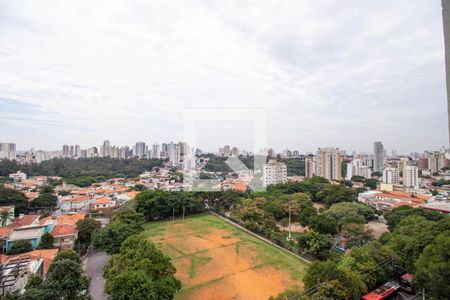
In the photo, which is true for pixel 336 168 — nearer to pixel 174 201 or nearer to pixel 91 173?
pixel 174 201

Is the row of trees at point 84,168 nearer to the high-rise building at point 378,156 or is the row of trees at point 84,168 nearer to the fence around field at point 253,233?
the fence around field at point 253,233

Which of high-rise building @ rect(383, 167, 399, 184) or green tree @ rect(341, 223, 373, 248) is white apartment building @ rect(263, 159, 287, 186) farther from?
green tree @ rect(341, 223, 373, 248)

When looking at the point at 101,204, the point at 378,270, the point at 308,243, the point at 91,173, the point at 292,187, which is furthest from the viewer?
the point at 91,173

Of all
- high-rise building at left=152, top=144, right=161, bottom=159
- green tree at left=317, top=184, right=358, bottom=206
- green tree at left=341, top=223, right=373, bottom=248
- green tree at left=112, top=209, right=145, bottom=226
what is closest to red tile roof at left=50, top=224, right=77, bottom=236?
→ green tree at left=112, top=209, right=145, bottom=226

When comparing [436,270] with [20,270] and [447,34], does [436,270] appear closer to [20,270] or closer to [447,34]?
[447,34]

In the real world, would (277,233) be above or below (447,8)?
below

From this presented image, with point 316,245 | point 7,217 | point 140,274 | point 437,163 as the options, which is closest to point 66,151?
point 7,217

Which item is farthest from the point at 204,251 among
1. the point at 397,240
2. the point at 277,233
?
the point at 397,240

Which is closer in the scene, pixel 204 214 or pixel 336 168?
pixel 204 214
